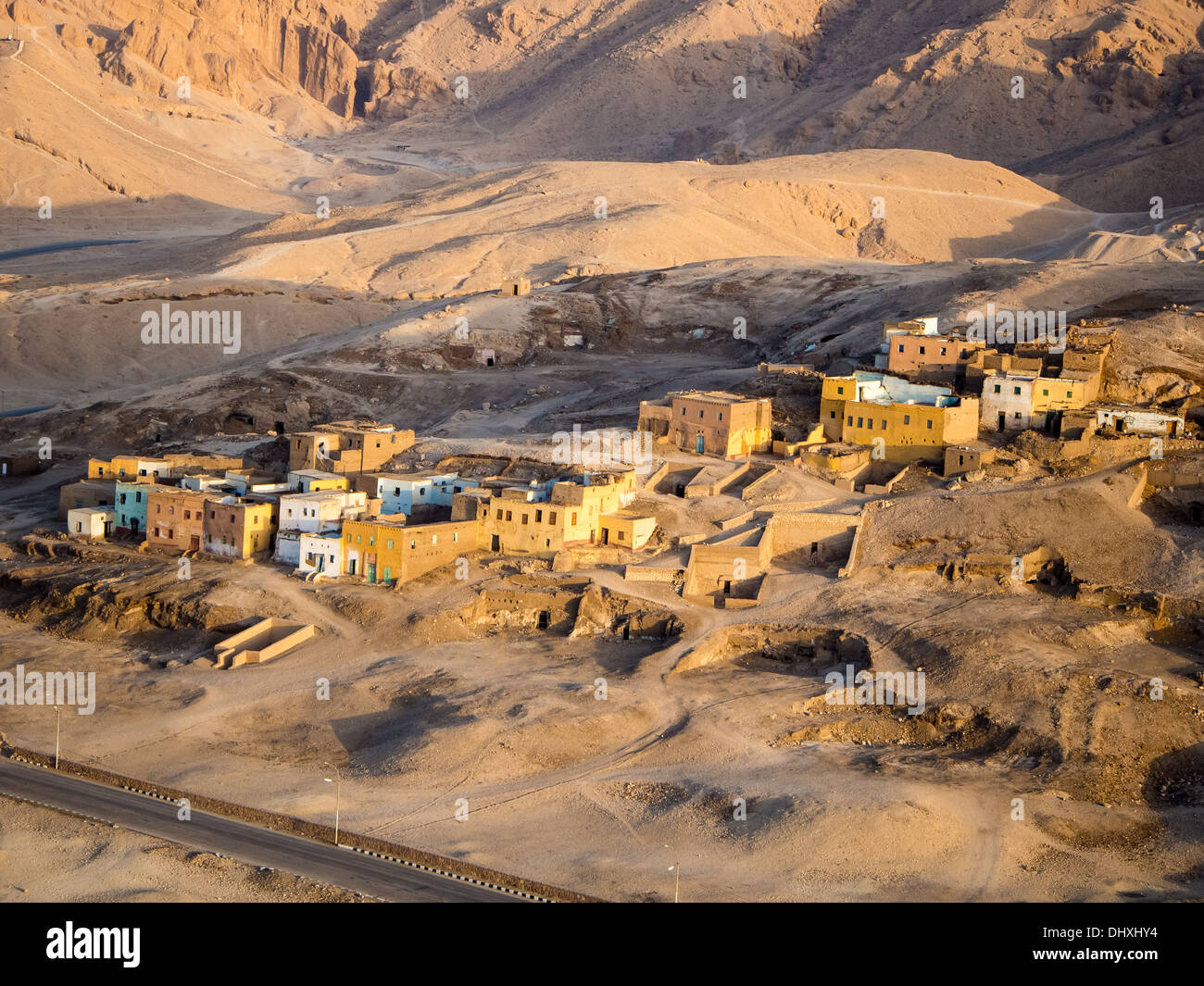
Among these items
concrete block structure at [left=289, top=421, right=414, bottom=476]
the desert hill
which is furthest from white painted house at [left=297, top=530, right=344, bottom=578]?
the desert hill

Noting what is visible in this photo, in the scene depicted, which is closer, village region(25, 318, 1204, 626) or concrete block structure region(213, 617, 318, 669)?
concrete block structure region(213, 617, 318, 669)

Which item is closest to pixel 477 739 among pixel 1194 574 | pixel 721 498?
pixel 721 498

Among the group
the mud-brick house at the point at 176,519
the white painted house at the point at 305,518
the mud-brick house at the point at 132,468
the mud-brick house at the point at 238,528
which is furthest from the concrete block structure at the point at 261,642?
the mud-brick house at the point at 132,468

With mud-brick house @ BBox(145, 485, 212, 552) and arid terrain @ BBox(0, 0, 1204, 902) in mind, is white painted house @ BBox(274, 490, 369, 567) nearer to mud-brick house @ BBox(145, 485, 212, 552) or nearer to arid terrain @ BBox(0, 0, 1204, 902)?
arid terrain @ BBox(0, 0, 1204, 902)

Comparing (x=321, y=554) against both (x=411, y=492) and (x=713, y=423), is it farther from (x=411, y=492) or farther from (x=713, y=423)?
(x=713, y=423)

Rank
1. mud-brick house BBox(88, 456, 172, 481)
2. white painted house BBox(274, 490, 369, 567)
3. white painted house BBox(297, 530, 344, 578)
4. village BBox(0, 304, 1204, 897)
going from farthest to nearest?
mud-brick house BBox(88, 456, 172, 481) → white painted house BBox(274, 490, 369, 567) → white painted house BBox(297, 530, 344, 578) → village BBox(0, 304, 1204, 897)

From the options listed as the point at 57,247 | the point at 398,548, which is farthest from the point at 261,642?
the point at 57,247
